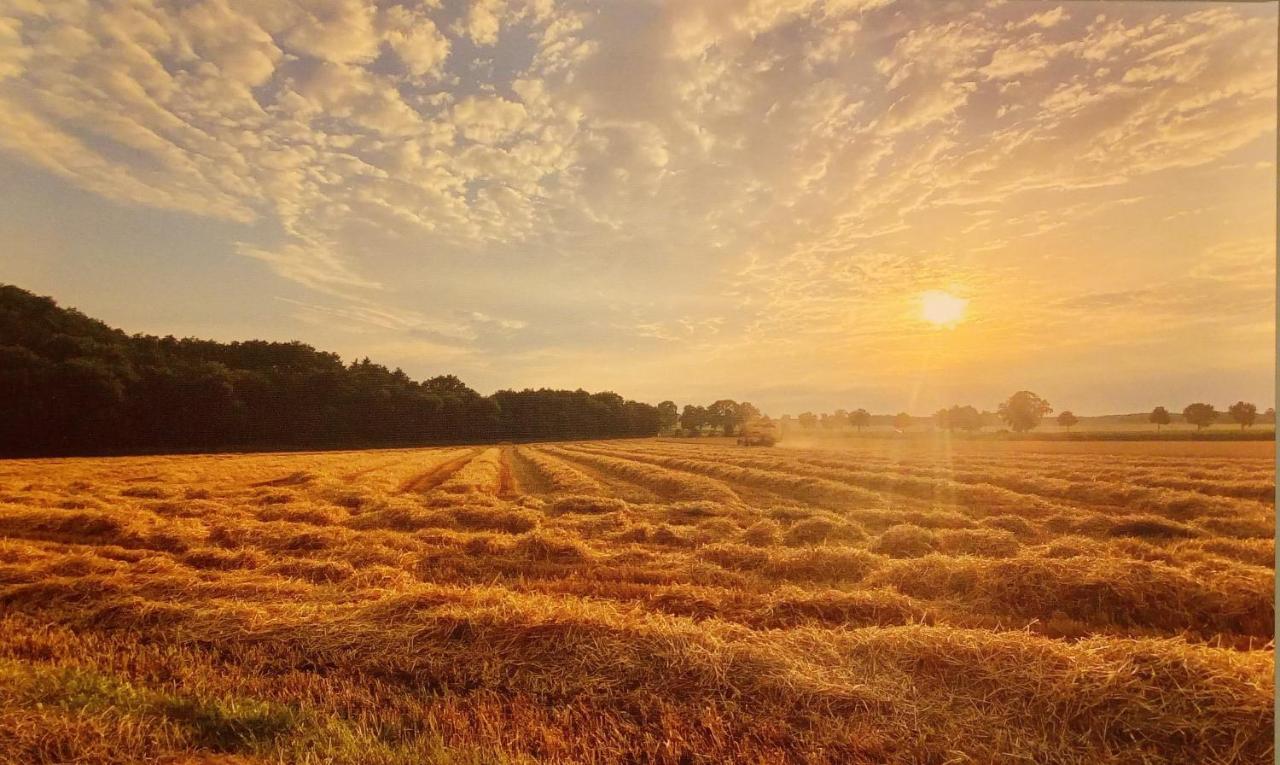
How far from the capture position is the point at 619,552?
7684 mm

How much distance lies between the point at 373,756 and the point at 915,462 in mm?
13736

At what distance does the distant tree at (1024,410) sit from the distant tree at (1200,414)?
1045 mm

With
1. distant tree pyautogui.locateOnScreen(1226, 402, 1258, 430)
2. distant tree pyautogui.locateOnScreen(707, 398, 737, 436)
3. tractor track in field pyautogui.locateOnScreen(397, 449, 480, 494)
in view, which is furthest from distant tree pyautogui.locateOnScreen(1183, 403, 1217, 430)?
tractor track in field pyautogui.locateOnScreen(397, 449, 480, 494)


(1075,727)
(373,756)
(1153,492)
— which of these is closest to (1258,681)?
(1075,727)

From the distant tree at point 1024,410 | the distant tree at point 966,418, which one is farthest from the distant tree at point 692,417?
the distant tree at point 1024,410

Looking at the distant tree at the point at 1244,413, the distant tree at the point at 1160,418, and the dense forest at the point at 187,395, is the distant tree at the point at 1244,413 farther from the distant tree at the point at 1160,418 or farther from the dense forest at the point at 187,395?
the dense forest at the point at 187,395

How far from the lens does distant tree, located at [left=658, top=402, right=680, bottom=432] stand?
544 inches

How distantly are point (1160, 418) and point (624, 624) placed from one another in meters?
5.93

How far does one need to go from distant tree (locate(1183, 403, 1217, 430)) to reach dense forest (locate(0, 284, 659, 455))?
956 cm

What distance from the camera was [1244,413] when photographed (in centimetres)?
409

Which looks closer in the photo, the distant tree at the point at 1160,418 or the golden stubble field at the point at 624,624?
the golden stubble field at the point at 624,624

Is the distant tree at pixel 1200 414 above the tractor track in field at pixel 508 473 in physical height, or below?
above

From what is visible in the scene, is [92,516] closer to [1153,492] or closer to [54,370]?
[54,370]

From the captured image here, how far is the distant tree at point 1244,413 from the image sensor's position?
155 inches
